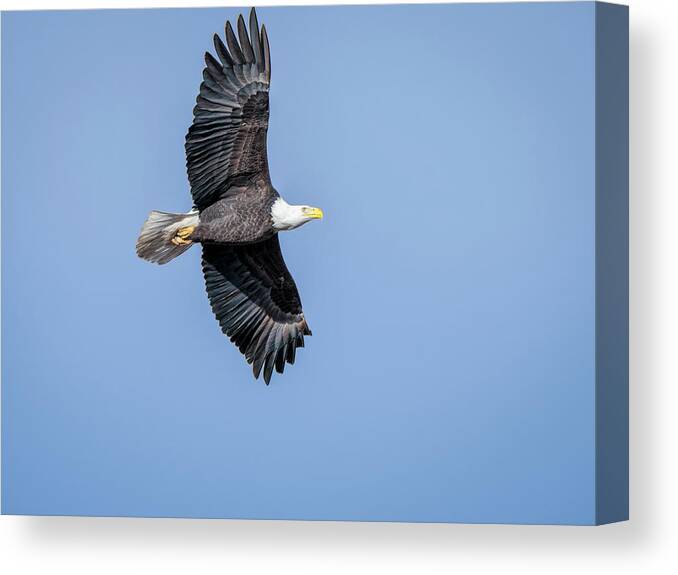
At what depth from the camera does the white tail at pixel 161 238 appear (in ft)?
25.4

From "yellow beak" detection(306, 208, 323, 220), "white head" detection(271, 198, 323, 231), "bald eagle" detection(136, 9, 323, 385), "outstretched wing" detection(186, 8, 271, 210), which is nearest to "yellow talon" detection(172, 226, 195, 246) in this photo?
"bald eagle" detection(136, 9, 323, 385)

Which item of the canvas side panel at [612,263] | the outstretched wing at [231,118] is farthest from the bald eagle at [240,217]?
the canvas side panel at [612,263]

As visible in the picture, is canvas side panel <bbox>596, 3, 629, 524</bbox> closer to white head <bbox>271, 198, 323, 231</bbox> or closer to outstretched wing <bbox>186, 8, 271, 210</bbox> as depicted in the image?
white head <bbox>271, 198, 323, 231</bbox>

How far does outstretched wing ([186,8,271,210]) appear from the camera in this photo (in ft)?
24.5

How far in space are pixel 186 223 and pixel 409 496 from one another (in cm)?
153

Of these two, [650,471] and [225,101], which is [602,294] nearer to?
[650,471]

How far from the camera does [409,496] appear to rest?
25.2 ft

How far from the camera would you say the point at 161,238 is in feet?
25.5

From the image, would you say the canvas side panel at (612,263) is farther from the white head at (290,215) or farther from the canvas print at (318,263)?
the white head at (290,215)

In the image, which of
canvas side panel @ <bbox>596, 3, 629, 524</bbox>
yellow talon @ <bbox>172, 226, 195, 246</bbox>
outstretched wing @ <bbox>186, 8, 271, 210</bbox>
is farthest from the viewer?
yellow talon @ <bbox>172, 226, 195, 246</bbox>

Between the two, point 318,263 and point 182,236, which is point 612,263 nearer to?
point 318,263

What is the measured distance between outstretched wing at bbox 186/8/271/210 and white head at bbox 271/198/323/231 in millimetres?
135

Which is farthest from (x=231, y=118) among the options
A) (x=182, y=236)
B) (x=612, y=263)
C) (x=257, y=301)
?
(x=612, y=263)

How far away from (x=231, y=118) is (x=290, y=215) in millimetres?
487
